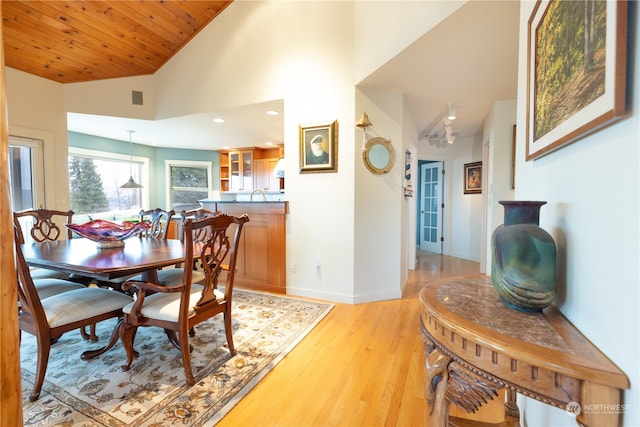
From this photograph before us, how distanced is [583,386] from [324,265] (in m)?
2.66

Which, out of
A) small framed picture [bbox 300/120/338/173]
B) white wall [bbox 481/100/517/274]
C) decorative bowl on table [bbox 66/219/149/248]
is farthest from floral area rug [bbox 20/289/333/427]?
white wall [bbox 481/100/517/274]

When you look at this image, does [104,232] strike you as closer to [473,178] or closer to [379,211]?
[379,211]

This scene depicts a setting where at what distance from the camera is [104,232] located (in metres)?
2.14

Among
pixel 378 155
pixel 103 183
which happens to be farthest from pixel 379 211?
pixel 103 183

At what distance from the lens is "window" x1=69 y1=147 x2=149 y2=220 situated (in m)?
4.88

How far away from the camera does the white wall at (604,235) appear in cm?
55

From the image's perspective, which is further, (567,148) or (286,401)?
(286,401)

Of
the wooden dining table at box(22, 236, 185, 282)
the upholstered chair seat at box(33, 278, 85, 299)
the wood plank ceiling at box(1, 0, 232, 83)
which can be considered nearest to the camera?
the wooden dining table at box(22, 236, 185, 282)

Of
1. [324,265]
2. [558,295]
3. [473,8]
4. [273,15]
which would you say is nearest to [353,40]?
[273,15]

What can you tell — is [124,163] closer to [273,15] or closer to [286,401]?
[273,15]

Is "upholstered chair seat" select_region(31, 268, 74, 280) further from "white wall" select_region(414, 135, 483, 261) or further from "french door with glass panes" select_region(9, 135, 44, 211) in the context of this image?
"white wall" select_region(414, 135, 483, 261)

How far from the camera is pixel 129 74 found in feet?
13.2

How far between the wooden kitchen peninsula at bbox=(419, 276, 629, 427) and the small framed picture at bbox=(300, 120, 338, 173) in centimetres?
230

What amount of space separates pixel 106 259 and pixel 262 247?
71.3 inches
